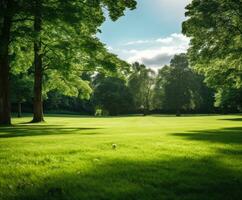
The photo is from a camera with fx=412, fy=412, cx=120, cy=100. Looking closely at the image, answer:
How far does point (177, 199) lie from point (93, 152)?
14.3 ft

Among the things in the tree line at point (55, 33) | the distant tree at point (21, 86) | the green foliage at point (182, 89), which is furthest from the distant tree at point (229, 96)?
the tree line at point (55, 33)

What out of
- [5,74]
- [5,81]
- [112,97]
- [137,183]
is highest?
[112,97]

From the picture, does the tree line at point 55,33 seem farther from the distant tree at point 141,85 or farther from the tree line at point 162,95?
the distant tree at point 141,85

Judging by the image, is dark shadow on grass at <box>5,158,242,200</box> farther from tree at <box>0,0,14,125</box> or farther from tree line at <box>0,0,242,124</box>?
tree at <box>0,0,14,125</box>

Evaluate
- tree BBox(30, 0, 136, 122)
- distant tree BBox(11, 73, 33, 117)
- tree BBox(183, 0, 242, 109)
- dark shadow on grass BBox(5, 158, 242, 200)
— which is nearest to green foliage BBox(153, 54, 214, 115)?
distant tree BBox(11, 73, 33, 117)

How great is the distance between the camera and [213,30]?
37.1 m

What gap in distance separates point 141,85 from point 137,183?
11699 centimetres

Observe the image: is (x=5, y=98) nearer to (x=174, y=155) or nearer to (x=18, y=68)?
(x=18, y=68)

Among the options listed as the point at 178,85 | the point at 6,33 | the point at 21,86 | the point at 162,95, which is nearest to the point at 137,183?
the point at 6,33

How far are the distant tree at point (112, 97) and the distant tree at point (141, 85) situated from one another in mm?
5341

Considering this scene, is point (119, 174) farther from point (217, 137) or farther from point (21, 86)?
point (21, 86)

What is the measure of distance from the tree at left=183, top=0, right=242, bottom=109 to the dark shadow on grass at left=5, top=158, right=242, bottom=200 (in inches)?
1170

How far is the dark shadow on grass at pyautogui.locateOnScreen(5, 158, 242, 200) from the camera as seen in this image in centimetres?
643

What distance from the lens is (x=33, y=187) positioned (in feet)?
22.4
